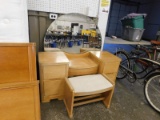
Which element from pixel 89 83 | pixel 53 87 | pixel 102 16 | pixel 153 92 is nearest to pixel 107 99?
pixel 89 83

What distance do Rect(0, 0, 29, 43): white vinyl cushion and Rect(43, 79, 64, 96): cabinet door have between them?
0.61 metres

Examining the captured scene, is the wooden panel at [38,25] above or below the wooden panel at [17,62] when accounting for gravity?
above

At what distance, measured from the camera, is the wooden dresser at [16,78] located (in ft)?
2.67

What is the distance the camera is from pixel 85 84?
134 cm

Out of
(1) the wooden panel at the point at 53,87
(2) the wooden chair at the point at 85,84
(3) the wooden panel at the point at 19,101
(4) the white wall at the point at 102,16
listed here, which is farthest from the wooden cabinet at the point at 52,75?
(4) the white wall at the point at 102,16

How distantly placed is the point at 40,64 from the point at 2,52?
49cm

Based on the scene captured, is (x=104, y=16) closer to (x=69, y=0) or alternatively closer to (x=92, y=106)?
(x=69, y=0)

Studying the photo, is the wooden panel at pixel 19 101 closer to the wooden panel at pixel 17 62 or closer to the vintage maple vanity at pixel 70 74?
the wooden panel at pixel 17 62

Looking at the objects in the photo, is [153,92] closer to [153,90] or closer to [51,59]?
[153,90]

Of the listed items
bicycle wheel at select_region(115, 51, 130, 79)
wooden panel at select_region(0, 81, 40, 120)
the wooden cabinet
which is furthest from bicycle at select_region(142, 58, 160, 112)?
wooden panel at select_region(0, 81, 40, 120)

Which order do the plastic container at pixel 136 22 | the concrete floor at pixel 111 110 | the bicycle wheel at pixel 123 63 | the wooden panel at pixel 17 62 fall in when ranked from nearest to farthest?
1. the wooden panel at pixel 17 62
2. the concrete floor at pixel 111 110
3. the bicycle wheel at pixel 123 63
4. the plastic container at pixel 136 22

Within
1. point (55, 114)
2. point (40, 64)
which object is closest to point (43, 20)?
point (40, 64)

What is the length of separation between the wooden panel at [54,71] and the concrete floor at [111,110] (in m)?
0.43

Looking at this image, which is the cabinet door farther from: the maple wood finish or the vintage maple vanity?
the maple wood finish
